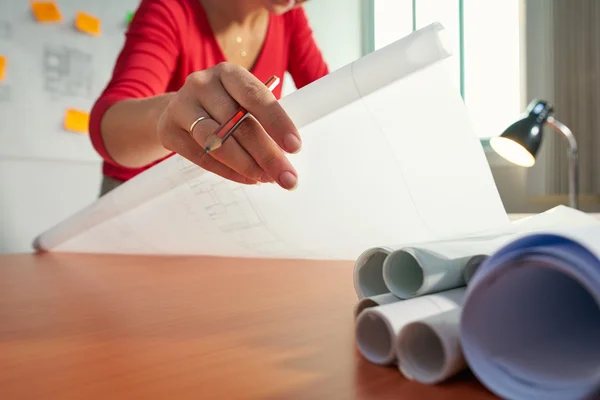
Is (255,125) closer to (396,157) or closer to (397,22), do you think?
(396,157)

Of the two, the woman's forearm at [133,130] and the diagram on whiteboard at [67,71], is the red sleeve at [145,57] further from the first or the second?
the diagram on whiteboard at [67,71]

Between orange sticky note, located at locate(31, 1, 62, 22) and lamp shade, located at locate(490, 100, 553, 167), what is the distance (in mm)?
1631

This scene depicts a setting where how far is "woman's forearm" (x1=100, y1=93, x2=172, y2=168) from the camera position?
0.71 m

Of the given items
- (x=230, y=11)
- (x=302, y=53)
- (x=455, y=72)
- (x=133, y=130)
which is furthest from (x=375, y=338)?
(x=455, y=72)

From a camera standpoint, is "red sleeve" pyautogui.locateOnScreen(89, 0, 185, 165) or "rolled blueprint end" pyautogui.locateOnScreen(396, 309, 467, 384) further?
"red sleeve" pyautogui.locateOnScreen(89, 0, 185, 165)

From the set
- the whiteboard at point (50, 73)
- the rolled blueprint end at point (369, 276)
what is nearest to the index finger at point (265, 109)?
the rolled blueprint end at point (369, 276)

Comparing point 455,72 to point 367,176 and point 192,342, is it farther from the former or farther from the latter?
point 192,342

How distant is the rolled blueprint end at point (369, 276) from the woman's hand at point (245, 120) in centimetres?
13

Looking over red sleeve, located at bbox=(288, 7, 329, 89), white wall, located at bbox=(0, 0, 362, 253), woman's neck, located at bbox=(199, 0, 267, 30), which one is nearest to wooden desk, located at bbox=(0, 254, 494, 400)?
woman's neck, located at bbox=(199, 0, 267, 30)

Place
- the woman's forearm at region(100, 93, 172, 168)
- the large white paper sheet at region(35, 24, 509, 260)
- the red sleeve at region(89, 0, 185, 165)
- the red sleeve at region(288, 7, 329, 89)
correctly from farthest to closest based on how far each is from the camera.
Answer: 1. the red sleeve at region(288, 7, 329, 89)
2. the red sleeve at region(89, 0, 185, 165)
3. the woman's forearm at region(100, 93, 172, 168)
4. the large white paper sheet at region(35, 24, 509, 260)

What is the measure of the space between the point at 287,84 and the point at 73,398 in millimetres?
2825

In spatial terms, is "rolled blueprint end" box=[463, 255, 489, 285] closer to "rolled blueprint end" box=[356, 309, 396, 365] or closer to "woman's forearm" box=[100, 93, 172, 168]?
"rolled blueprint end" box=[356, 309, 396, 365]

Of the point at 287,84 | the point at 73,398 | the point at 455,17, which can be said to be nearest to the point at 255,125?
the point at 73,398

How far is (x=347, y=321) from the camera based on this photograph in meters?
0.38
